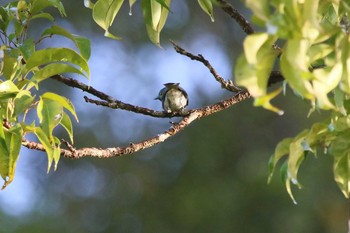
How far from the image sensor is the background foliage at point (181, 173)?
24.6 ft

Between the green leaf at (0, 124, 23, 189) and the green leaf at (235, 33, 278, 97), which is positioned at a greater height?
the green leaf at (0, 124, 23, 189)

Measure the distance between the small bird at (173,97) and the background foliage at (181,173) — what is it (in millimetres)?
4201

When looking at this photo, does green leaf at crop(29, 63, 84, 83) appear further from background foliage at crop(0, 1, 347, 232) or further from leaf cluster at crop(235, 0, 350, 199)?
background foliage at crop(0, 1, 347, 232)

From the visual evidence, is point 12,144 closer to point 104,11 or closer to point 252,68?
point 104,11

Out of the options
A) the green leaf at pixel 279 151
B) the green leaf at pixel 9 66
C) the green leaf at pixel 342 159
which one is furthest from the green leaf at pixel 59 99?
the green leaf at pixel 342 159

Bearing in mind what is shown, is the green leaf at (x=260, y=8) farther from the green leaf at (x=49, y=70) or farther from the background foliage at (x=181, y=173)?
the background foliage at (x=181, y=173)

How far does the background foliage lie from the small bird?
420 cm

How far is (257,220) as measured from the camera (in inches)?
312

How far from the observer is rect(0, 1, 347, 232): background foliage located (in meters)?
7.49

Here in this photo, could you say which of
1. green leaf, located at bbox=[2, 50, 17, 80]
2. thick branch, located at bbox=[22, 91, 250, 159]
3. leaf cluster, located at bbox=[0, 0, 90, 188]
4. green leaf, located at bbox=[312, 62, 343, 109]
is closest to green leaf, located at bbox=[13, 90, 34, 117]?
leaf cluster, located at bbox=[0, 0, 90, 188]

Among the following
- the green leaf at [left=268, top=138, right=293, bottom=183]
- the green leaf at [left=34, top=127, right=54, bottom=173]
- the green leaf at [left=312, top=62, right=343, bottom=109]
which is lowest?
the green leaf at [left=312, top=62, right=343, bottom=109]

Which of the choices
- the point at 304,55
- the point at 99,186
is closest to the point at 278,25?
the point at 304,55

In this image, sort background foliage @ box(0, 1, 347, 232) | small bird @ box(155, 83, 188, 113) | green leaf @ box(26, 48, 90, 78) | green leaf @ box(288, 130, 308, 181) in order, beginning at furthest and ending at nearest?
background foliage @ box(0, 1, 347, 232)
small bird @ box(155, 83, 188, 113)
green leaf @ box(26, 48, 90, 78)
green leaf @ box(288, 130, 308, 181)

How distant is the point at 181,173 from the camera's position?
8500mm
